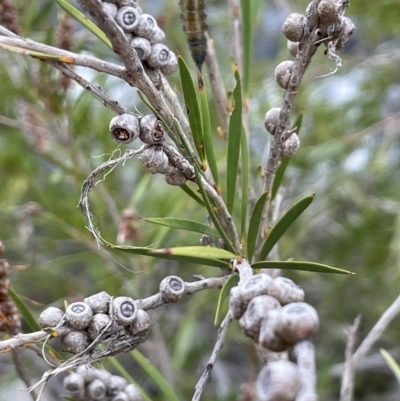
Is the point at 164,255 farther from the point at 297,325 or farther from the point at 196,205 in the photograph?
the point at 196,205

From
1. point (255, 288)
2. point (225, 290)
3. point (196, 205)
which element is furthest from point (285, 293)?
point (196, 205)

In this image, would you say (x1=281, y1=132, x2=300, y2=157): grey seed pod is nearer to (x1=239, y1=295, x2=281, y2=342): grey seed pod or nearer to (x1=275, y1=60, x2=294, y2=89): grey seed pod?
(x1=275, y1=60, x2=294, y2=89): grey seed pod

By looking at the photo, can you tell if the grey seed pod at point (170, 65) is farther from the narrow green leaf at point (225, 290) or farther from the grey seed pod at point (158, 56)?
the narrow green leaf at point (225, 290)

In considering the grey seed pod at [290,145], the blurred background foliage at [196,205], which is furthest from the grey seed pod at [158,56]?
the blurred background foliage at [196,205]

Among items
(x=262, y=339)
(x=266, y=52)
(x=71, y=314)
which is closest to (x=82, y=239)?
(x=71, y=314)

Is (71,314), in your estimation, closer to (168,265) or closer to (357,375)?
(168,265)
